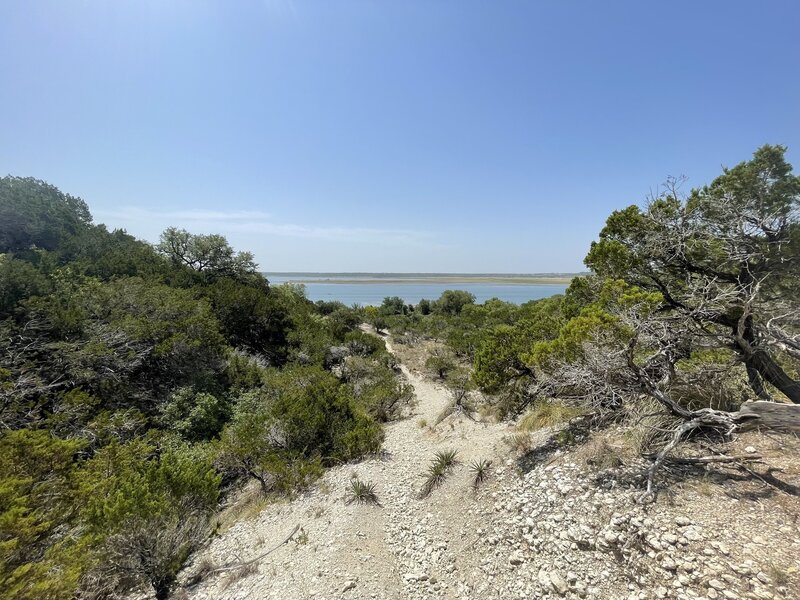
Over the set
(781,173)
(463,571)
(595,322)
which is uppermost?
(781,173)

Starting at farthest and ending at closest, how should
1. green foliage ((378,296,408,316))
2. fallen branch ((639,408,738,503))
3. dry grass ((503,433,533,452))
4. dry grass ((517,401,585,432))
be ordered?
green foliage ((378,296,408,316)) → dry grass ((517,401,585,432)) → dry grass ((503,433,533,452)) → fallen branch ((639,408,738,503))

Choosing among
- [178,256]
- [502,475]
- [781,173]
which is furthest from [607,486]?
[178,256]

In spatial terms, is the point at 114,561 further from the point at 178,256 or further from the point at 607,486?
the point at 178,256

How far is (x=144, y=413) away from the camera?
11.3 meters

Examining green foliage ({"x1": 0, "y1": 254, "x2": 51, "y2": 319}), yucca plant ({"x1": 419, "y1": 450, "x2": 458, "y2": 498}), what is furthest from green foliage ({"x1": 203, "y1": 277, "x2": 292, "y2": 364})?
yucca plant ({"x1": 419, "y1": 450, "x2": 458, "y2": 498})

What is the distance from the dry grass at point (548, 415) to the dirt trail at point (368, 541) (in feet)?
3.18

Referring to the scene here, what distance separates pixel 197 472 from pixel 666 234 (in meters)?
11.3

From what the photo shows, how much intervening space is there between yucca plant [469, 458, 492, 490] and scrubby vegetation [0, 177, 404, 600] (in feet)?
11.0

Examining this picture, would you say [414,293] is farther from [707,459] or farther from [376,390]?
[707,459]

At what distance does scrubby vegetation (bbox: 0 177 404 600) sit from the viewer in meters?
4.89

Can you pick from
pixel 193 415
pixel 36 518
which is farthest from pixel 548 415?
pixel 193 415

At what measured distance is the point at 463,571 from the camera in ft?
16.0

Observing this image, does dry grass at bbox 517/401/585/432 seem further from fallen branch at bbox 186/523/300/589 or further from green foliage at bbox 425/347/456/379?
green foliage at bbox 425/347/456/379

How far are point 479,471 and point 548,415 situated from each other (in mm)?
2805
